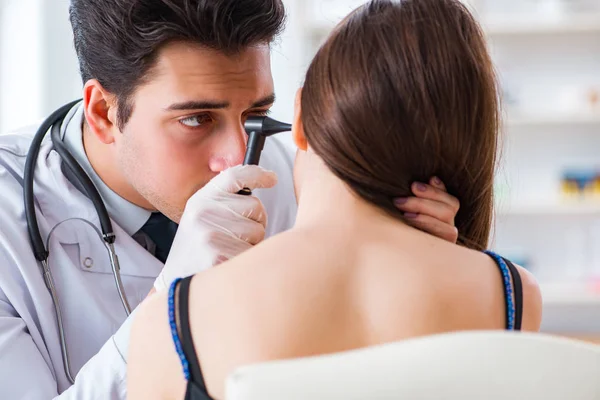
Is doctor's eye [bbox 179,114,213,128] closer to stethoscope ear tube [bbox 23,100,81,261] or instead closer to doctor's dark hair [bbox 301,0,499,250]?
stethoscope ear tube [bbox 23,100,81,261]

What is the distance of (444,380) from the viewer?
2.30 feet

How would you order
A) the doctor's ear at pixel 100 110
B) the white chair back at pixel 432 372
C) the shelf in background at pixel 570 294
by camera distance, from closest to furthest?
the white chair back at pixel 432 372, the doctor's ear at pixel 100 110, the shelf in background at pixel 570 294

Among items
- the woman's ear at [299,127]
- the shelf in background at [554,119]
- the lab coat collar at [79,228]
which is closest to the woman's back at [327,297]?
the woman's ear at [299,127]

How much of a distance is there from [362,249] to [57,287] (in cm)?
77

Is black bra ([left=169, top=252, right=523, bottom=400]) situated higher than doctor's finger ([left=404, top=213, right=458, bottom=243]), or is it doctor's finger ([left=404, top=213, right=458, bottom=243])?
doctor's finger ([left=404, top=213, right=458, bottom=243])

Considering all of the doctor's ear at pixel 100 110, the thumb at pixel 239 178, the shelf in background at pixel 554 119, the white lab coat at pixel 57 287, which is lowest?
the shelf in background at pixel 554 119

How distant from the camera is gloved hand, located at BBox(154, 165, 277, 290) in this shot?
1.32 meters

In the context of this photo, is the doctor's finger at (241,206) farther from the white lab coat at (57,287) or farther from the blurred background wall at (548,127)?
the blurred background wall at (548,127)

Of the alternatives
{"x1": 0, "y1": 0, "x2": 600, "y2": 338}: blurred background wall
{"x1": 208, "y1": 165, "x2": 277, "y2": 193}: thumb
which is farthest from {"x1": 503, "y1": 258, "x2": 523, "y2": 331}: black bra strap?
{"x1": 0, "y1": 0, "x2": 600, "y2": 338}: blurred background wall

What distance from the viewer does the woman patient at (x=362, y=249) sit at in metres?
0.88

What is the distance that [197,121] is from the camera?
1465 mm

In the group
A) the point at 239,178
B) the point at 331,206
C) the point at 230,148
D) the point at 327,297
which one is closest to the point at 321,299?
the point at 327,297

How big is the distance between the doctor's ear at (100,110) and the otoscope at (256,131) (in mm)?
313

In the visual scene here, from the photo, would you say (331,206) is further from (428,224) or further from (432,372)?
(432,372)
